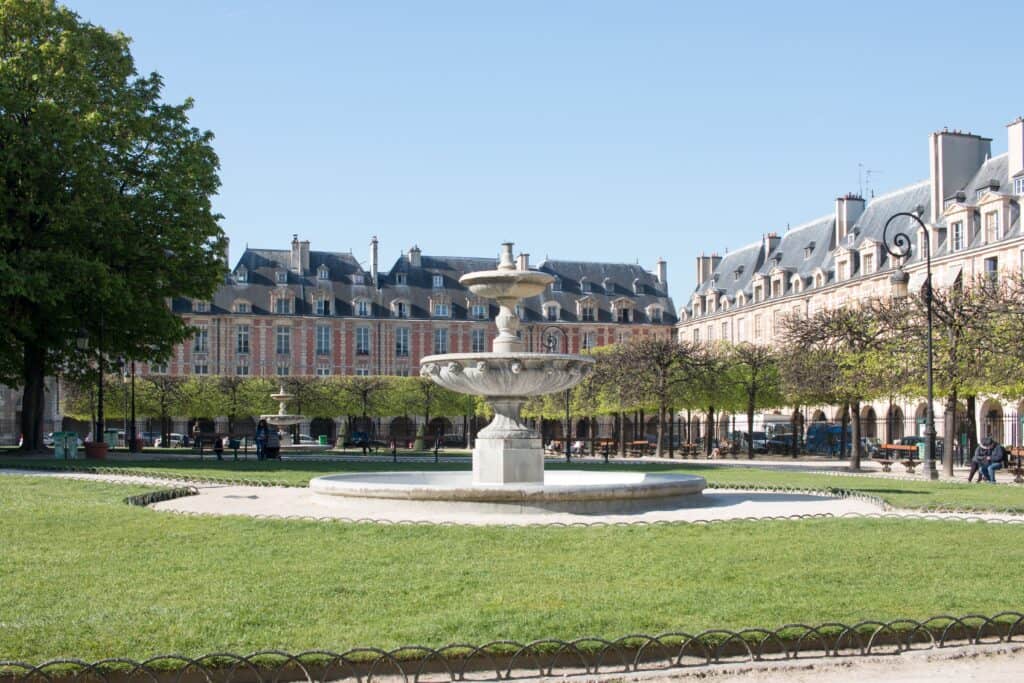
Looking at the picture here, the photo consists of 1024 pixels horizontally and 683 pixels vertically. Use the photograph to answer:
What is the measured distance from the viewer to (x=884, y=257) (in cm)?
5625

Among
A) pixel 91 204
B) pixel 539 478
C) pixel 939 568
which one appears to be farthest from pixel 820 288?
pixel 939 568

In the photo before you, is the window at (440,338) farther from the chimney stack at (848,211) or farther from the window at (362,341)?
the chimney stack at (848,211)

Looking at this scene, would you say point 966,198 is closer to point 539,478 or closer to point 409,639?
point 539,478

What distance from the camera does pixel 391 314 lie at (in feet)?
256

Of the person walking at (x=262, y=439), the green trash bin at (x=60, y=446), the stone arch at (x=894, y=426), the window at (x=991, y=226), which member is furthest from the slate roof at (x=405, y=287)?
the green trash bin at (x=60, y=446)

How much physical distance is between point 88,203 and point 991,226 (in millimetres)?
36840

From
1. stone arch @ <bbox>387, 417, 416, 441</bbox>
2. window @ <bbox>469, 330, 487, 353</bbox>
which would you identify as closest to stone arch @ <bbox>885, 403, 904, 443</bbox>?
stone arch @ <bbox>387, 417, 416, 441</bbox>

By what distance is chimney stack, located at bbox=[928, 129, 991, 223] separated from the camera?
51375 mm

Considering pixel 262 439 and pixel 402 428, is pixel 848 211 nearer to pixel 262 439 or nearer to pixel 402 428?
pixel 402 428

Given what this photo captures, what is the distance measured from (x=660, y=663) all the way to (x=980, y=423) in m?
46.1

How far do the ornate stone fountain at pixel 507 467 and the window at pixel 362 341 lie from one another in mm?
59092

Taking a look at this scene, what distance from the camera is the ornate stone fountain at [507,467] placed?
13.6 m

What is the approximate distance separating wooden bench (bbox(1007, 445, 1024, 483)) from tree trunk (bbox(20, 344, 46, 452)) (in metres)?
25.0

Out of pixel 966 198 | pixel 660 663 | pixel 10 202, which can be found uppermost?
pixel 966 198
